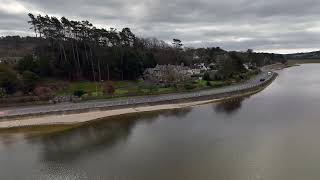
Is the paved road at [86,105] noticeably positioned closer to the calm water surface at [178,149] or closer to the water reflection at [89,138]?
the water reflection at [89,138]

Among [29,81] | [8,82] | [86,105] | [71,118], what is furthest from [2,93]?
[71,118]

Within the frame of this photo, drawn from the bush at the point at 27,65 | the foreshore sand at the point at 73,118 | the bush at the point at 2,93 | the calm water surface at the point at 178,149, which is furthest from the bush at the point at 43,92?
the calm water surface at the point at 178,149

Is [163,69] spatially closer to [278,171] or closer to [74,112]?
[74,112]

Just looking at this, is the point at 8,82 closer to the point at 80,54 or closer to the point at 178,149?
the point at 80,54

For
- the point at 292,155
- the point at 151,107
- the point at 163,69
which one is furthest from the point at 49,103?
the point at 292,155

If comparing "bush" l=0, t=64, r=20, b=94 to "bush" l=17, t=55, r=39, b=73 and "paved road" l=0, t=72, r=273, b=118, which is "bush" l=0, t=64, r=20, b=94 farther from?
"bush" l=17, t=55, r=39, b=73

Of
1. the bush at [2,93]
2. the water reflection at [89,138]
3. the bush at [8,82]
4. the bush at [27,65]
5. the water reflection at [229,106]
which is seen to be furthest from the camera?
the bush at [27,65]

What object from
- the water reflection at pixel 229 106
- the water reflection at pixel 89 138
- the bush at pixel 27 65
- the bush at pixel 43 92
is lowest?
the water reflection at pixel 89 138
